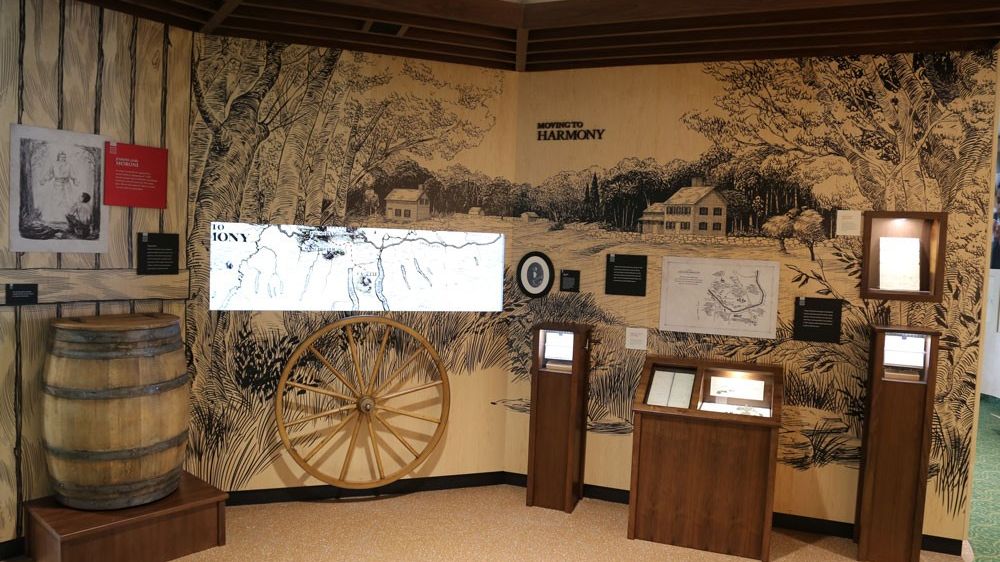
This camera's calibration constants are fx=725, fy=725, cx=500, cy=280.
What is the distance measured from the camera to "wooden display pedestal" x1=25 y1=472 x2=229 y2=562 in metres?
3.33

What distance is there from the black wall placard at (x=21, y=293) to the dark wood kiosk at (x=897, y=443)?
4434mm

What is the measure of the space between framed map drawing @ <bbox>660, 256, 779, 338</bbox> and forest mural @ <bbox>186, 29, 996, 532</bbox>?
0.08 metres

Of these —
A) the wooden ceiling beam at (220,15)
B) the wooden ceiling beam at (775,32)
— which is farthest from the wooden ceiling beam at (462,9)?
the wooden ceiling beam at (220,15)

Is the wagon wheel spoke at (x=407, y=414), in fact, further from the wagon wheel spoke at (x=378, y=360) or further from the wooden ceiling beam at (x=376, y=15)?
the wooden ceiling beam at (x=376, y=15)

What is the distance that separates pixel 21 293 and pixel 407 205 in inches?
85.1

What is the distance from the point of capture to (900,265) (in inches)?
165

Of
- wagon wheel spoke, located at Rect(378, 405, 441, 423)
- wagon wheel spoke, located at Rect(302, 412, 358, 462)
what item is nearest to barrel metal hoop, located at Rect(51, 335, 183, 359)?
wagon wheel spoke, located at Rect(302, 412, 358, 462)

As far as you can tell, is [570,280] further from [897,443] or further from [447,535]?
[897,443]

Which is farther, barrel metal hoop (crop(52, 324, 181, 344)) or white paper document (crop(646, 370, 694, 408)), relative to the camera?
white paper document (crop(646, 370, 694, 408))

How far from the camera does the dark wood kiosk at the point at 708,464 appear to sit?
3.96 metres

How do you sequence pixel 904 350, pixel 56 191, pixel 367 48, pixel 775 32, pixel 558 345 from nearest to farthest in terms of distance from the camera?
1. pixel 56 191
2. pixel 775 32
3. pixel 904 350
4. pixel 367 48
5. pixel 558 345

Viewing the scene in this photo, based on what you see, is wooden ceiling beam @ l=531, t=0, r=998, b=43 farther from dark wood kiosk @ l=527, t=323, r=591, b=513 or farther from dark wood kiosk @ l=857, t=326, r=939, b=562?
dark wood kiosk @ l=527, t=323, r=591, b=513

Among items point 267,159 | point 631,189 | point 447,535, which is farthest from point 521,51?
point 447,535

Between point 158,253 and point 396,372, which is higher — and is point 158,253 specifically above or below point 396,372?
above
